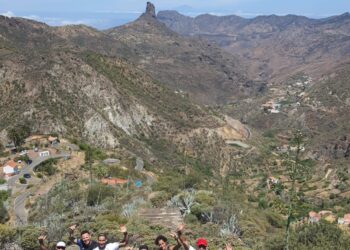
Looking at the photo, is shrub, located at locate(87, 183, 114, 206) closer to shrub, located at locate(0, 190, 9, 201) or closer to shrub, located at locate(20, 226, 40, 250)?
shrub, located at locate(20, 226, 40, 250)

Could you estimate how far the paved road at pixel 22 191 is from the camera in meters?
37.1

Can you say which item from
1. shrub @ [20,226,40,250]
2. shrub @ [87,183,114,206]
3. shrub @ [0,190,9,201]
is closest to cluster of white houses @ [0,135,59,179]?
shrub @ [0,190,9,201]

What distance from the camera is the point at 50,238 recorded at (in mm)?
21984

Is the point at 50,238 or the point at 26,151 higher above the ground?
the point at 50,238

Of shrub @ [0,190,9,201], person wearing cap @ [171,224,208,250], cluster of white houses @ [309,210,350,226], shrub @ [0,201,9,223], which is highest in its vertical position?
person wearing cap @ [171,224,208,250]

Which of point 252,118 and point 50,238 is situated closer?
point 50,238

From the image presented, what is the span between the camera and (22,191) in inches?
1885

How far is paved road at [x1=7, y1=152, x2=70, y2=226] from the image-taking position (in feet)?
122

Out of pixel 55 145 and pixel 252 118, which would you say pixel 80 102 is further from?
pixel 252 118

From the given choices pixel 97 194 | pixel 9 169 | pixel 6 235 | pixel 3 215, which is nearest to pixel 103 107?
pixel 9 169

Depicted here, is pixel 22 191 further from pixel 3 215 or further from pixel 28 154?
pixel 28 154

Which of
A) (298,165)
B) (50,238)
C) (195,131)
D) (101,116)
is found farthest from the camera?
(195,131)

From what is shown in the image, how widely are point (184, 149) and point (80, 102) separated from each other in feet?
74.5

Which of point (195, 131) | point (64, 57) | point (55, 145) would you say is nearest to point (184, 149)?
point (195, 131)
